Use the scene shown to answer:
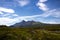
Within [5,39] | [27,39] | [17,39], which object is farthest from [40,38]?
[5,39]

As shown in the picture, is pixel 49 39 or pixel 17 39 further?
pixel 49 39

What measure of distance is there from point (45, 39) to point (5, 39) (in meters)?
21.8

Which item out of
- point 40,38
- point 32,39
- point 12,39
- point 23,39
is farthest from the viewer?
point 40,38

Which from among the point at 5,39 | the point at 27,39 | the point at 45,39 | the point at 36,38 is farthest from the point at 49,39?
the point at 5,39

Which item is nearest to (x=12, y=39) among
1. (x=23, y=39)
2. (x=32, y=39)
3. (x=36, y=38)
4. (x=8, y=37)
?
(x=8, y=37)

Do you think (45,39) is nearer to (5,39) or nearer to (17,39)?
(17,39)

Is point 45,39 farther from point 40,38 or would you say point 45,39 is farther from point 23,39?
point 23,39

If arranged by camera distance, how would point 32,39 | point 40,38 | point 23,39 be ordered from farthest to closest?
point 40,38
point 32,39
point 23,39

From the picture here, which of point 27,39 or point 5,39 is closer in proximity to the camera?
point 5,39

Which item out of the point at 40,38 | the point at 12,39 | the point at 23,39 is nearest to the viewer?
the point at 12,39

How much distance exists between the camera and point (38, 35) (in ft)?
235

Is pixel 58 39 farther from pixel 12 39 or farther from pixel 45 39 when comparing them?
pixel 12 39

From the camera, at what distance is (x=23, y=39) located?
58781mm

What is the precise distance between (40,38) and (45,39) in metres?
2.56
